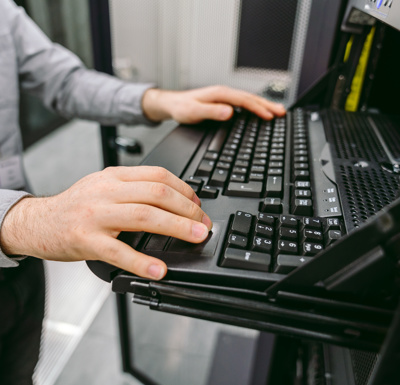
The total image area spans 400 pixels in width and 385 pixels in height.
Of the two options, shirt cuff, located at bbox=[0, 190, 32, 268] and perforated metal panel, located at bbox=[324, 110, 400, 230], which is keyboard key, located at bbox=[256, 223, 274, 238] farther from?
shirt cuff, located at bbox=[0, 190, 32, 268]

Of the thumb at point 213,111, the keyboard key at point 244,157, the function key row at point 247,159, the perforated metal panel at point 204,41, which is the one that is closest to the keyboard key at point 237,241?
the function key row at point 247,159

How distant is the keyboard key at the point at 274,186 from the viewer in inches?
17.7

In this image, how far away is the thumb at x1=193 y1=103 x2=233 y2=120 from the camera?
689mm

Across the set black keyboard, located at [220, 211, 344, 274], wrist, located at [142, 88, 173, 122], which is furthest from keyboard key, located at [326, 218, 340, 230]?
wrist, located at [142, 88, 173, 122]

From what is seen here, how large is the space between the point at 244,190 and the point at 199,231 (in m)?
0.12

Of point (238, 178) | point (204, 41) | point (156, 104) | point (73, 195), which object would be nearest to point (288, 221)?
point (238, 178)

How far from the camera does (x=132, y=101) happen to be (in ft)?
2.60

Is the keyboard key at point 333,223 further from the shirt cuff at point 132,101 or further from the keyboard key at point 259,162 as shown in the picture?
the shirt cuff at point 132,101

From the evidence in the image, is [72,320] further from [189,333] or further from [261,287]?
[261,287]

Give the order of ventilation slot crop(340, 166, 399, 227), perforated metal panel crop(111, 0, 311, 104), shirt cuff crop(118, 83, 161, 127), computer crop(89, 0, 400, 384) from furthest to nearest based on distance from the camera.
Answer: perforated metal panel crop(111, 0, 311, 104) < shirt cuff crop(118, 83, 161, 127) < ventilation slot crop(340, 166, 399, 227) < computer crop(89, 0, 400, 384)

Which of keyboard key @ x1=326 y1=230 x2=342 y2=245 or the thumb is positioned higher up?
the thumb

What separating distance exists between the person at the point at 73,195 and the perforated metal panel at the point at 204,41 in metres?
0.25

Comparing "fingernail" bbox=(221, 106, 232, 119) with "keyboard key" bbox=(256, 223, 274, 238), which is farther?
"fingernail" bbox=(221, 106, 232, 119)

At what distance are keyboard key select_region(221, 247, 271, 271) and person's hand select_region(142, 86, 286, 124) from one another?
16.2 inches
